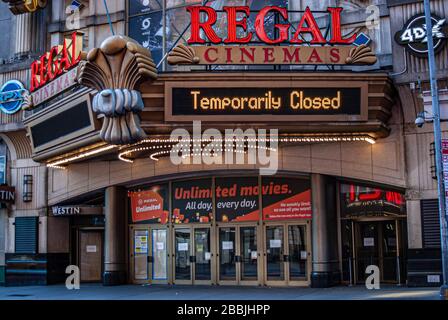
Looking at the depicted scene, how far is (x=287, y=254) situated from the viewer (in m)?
24.3

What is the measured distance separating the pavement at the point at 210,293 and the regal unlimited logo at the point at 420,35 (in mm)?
7463

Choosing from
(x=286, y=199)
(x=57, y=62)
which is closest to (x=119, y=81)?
(x=57, y=62)

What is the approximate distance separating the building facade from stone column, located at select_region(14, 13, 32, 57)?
6 cm

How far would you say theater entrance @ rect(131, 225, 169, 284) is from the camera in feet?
87.1

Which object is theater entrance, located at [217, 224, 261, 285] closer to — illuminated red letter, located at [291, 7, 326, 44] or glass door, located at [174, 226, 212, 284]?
glass door, located at [174, 226, 212, 284]

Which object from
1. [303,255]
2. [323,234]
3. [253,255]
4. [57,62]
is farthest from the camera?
[253,255]

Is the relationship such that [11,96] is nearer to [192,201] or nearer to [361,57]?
[192,201]

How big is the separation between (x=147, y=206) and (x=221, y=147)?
5464 mm

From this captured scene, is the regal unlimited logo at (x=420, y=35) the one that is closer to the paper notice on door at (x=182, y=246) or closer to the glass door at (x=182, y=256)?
the glass door at (x=182, y=256)

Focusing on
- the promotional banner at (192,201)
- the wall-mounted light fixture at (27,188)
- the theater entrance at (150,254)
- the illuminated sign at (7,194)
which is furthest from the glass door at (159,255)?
the illuminated sign at (7,194)

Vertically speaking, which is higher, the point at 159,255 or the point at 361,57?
the point at 361,57

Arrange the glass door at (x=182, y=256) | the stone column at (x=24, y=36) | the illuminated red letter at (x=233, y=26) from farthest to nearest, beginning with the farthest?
the stone column at (x=24, y=36), the glass door at (x=182, y=256), the illuminated red letter at (x=233, y=26)

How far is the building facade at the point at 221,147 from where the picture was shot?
2059 centimetres

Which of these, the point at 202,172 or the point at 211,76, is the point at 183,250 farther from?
the point at 211,76
